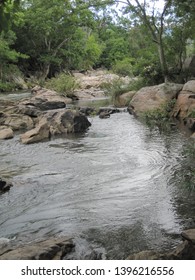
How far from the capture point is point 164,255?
4133mm

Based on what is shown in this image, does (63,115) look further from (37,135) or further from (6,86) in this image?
(6,86)

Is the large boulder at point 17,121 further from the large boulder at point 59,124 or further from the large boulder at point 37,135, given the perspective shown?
the large boulder at point 37,135

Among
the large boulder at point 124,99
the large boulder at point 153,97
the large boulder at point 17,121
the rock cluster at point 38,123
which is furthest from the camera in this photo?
the large boulder at point 124,99

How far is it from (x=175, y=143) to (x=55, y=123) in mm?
5153

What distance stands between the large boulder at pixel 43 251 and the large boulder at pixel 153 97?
12.1 meters

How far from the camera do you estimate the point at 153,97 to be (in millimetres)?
17172

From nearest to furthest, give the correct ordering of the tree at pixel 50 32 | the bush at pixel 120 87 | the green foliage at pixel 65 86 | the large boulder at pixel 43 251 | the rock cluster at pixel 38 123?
the large boulder at pixel 43 251, the rock cluster at pixel 38 123, the bush at pixel 120 87, the green foliage at pixel 65 86, the tree at pixel 50 32

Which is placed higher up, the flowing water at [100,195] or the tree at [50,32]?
the tree at [50,32]

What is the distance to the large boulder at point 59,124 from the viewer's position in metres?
13.3

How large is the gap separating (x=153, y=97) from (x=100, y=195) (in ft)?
35.9

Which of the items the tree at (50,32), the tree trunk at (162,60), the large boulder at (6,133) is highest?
the tree at (50,32)

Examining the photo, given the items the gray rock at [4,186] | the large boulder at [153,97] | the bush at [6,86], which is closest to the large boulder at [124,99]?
the large boulder at [153,97]
